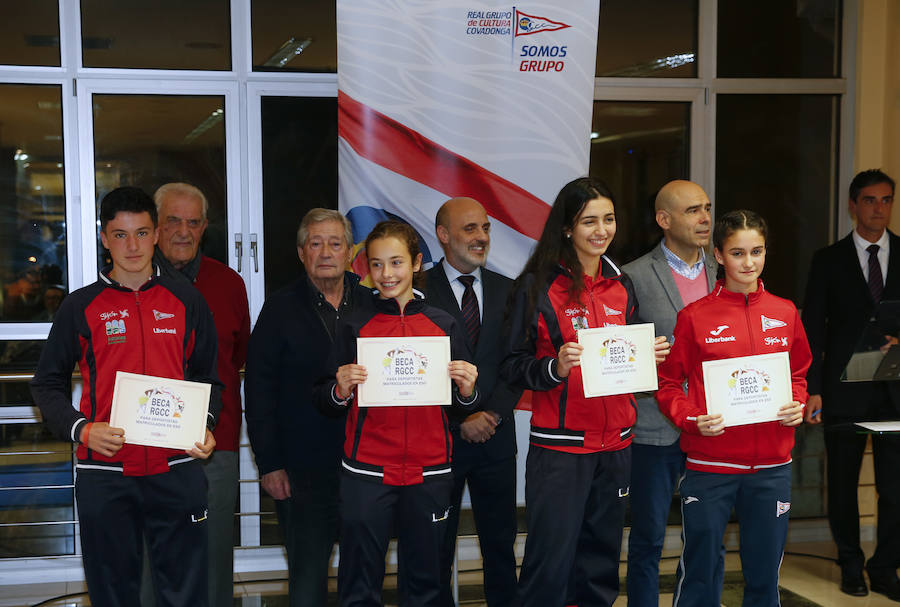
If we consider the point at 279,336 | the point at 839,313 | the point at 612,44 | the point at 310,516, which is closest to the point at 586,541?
the point at 310,516

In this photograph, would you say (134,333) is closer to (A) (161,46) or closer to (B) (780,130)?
(A) (161,46)

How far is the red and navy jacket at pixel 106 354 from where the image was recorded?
2.57 meters

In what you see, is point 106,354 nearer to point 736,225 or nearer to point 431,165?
point 431,165

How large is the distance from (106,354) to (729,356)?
77.2 inches

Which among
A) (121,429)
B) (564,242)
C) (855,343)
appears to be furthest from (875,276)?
(121,429)

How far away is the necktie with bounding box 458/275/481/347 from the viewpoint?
326 centimetres

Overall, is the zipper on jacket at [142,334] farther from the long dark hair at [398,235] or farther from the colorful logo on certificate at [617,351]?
the colorful logo on certificate at [617,351]

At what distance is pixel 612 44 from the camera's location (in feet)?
16.5

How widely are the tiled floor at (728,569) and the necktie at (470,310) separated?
1494 millimetres

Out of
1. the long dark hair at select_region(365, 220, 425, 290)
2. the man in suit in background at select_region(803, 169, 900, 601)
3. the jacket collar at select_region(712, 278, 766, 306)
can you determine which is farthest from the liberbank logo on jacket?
the man in suit in background at select_region(803, 169, 900, 601)

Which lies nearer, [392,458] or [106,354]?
[106,354]

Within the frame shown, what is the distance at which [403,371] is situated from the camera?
267 centimetres

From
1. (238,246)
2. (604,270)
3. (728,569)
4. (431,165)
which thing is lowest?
(728,569)

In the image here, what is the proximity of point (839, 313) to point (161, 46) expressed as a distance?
3.73 m
